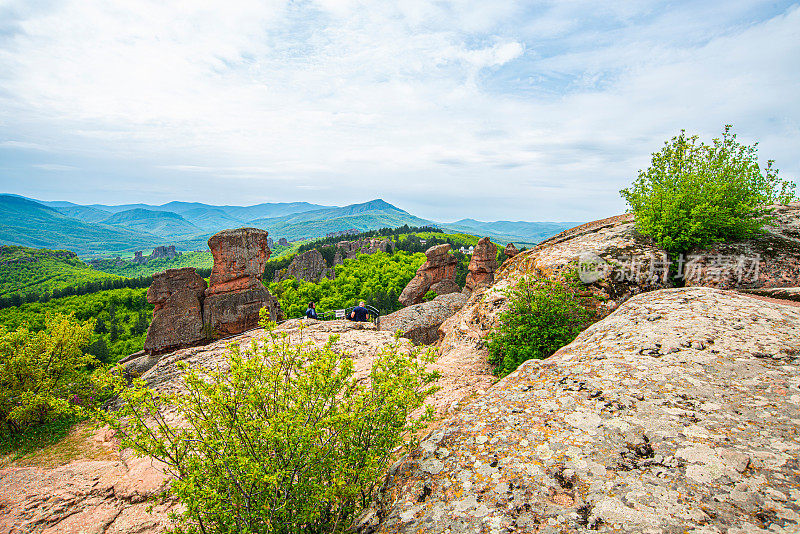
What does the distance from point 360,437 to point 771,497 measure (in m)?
4.92

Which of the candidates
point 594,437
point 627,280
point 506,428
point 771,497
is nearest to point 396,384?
point 506,428

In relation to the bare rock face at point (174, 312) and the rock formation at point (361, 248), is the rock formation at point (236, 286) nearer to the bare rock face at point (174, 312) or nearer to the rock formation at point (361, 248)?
the bare rock face at point (174, 312)

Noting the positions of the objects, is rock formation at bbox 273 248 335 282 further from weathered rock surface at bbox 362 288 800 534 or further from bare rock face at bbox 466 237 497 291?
weathered rock surface at bbox 362 288 800 534

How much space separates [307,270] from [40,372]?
8848 cm

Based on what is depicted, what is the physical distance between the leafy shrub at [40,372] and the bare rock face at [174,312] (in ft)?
19.8

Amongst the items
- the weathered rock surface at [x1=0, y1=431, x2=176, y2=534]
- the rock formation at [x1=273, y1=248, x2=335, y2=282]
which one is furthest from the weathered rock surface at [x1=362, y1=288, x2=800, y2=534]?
the rock formation at [x1=273, y1=248, x2=335, y2=282]

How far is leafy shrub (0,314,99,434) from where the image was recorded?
48.2 ft

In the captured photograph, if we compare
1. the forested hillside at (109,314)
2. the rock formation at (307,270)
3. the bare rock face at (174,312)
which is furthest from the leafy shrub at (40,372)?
the rock formation at (307,270)

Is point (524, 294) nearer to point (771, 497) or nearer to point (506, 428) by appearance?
point (506, 428)

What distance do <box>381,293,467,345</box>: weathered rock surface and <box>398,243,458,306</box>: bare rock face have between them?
1824cm

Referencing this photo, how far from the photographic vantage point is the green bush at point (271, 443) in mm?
4379

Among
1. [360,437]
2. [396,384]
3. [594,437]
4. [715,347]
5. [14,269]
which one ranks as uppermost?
[715,347]

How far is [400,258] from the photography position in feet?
388

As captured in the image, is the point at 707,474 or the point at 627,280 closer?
the point at 707,474
